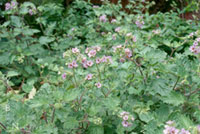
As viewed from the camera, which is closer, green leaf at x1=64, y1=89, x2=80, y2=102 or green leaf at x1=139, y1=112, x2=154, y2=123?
green leaf at x1=64, y1=89, x2=80, y2=102

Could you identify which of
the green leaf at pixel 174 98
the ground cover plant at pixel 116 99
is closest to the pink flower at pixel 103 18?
the ground cover plant at pixel 116 99

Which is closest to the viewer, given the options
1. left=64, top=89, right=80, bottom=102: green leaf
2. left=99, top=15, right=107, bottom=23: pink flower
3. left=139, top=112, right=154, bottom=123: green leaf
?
left=64, top=89, right=80, bottom=102: green leaf

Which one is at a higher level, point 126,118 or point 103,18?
point 103,18

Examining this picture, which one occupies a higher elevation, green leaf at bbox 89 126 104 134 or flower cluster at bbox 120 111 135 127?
flower cluster at bbox 120 111 135 127

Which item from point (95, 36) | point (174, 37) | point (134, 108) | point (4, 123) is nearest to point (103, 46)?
point (95, 36)

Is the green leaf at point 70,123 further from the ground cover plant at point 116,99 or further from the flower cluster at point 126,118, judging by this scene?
the flower cluster at point 126,118

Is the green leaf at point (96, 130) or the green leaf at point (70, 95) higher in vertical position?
the green leaf at point (70, 95)

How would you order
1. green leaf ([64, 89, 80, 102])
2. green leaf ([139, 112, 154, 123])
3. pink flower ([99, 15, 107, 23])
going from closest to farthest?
green leaf ([64, 89, 80, 102])
green leaf ([139, 112, 154, 123])
pink flower ([99, 15, 107, 23])

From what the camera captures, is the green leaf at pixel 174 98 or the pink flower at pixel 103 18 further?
the pink flower at pixel 103 18

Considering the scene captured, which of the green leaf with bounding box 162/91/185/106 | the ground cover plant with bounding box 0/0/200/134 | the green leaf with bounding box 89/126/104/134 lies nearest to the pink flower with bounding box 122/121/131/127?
the ground cover plant with bounding box 0/0/200/134

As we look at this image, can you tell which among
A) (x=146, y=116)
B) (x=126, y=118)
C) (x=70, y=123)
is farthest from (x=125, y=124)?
(x=70, y=123)

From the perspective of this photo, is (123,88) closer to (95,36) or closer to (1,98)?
(1,98)

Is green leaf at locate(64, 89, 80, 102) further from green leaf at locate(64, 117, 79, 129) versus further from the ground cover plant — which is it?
green leaf at locate(64, 117, 79, 129)

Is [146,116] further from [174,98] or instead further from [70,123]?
[70,123]
